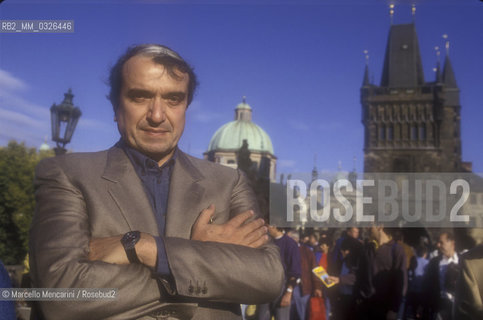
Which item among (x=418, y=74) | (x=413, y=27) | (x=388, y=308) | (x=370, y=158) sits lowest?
(x=388, y=308)

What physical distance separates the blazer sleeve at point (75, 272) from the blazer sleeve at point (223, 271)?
0.12m

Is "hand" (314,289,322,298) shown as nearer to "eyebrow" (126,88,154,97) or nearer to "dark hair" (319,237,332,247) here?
"dark hair" (319,237,332,247)

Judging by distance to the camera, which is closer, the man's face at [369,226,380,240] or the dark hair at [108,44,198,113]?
the dark hair at [108,44,198,113]

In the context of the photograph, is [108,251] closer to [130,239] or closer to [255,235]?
[130,239]

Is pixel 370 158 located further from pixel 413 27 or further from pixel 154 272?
pixel 154 272

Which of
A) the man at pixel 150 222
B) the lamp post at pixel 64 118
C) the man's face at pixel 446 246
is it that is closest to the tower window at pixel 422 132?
the man's face at pixel 446 246

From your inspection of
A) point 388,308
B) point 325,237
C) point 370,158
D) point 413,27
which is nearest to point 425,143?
point 370,158

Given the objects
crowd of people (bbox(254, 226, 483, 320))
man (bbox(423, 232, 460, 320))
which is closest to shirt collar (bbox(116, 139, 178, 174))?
crowd of people (bbox(254, 226, 483, 320))

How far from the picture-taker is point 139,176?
194 cm

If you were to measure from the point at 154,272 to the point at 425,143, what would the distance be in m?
57.8

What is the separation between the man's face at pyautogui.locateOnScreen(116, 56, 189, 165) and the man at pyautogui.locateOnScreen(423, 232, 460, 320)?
735 cm

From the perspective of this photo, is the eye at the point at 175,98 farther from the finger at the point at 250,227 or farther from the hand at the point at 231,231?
the finger at the point at 250,227

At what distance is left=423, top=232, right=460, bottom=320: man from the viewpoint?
8000mm

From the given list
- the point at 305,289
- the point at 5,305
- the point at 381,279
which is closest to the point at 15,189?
the point at 305,289
